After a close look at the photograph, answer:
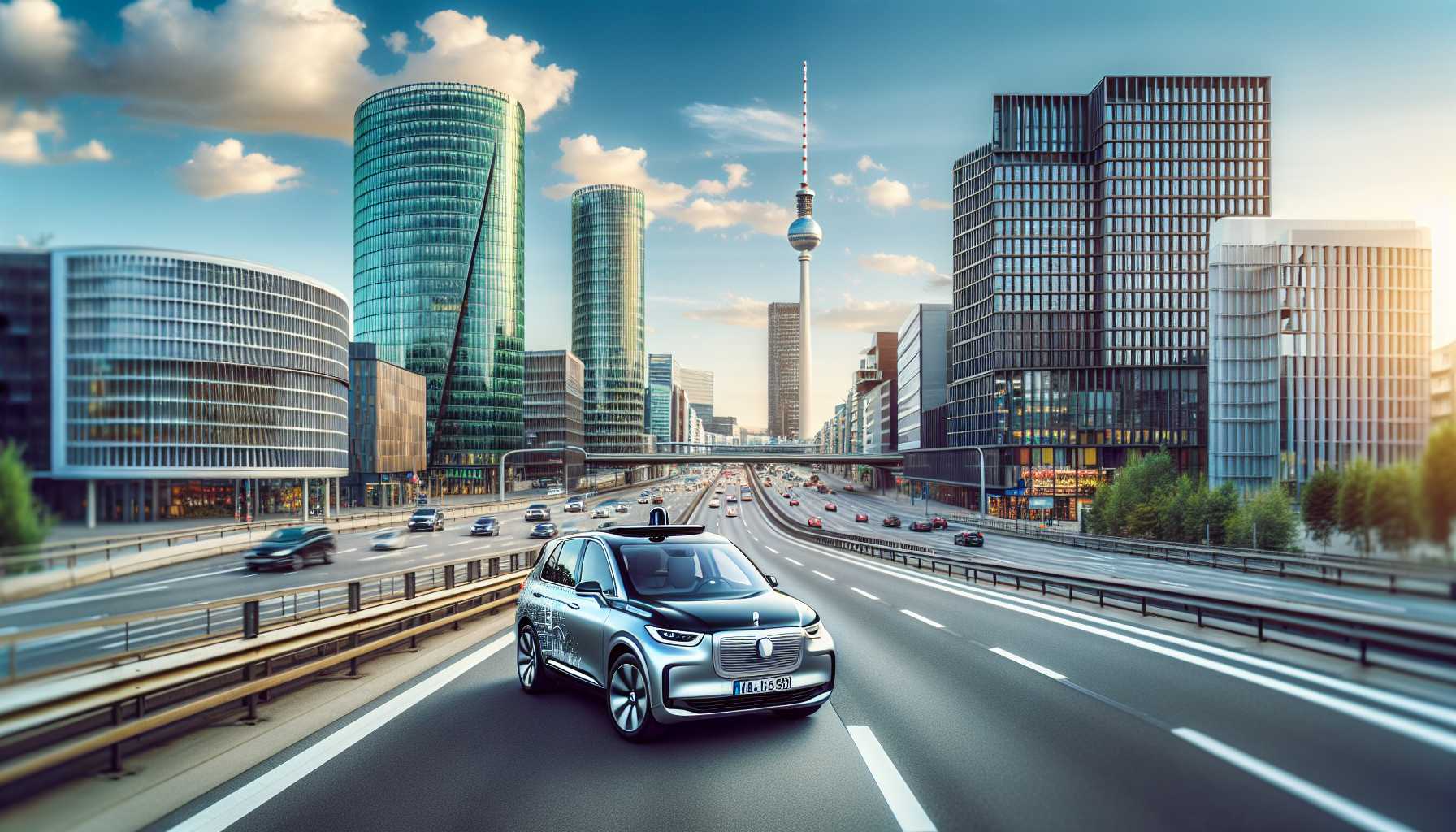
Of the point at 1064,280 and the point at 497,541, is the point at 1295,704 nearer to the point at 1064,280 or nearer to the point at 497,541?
the point at 497,541

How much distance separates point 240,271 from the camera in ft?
22.7

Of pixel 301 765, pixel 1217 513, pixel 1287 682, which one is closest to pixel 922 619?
pixel 1287 682

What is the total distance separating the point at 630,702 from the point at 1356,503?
234 inches

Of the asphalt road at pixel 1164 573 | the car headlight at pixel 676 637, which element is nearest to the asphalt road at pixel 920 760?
the car headlight at pixel 676 637

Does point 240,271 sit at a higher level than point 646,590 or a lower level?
higher

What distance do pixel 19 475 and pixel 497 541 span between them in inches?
1623

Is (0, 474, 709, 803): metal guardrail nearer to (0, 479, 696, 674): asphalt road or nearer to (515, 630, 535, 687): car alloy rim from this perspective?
(0, 479, 696, 674): asphalt road

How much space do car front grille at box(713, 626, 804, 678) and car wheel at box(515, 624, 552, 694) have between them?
10.4 ft

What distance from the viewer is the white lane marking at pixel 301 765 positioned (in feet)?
16.6

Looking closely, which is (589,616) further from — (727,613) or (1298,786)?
(1298,786)

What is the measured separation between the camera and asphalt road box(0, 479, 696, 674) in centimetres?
438

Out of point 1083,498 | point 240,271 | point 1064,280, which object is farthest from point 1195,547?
point 1064,280

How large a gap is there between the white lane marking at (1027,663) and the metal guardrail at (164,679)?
29.3ft

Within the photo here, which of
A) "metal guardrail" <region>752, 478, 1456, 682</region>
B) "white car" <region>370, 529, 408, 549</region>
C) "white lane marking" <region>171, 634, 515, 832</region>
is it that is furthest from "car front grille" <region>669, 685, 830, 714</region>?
"white car" <region>370, 529, 408, 549</region>
